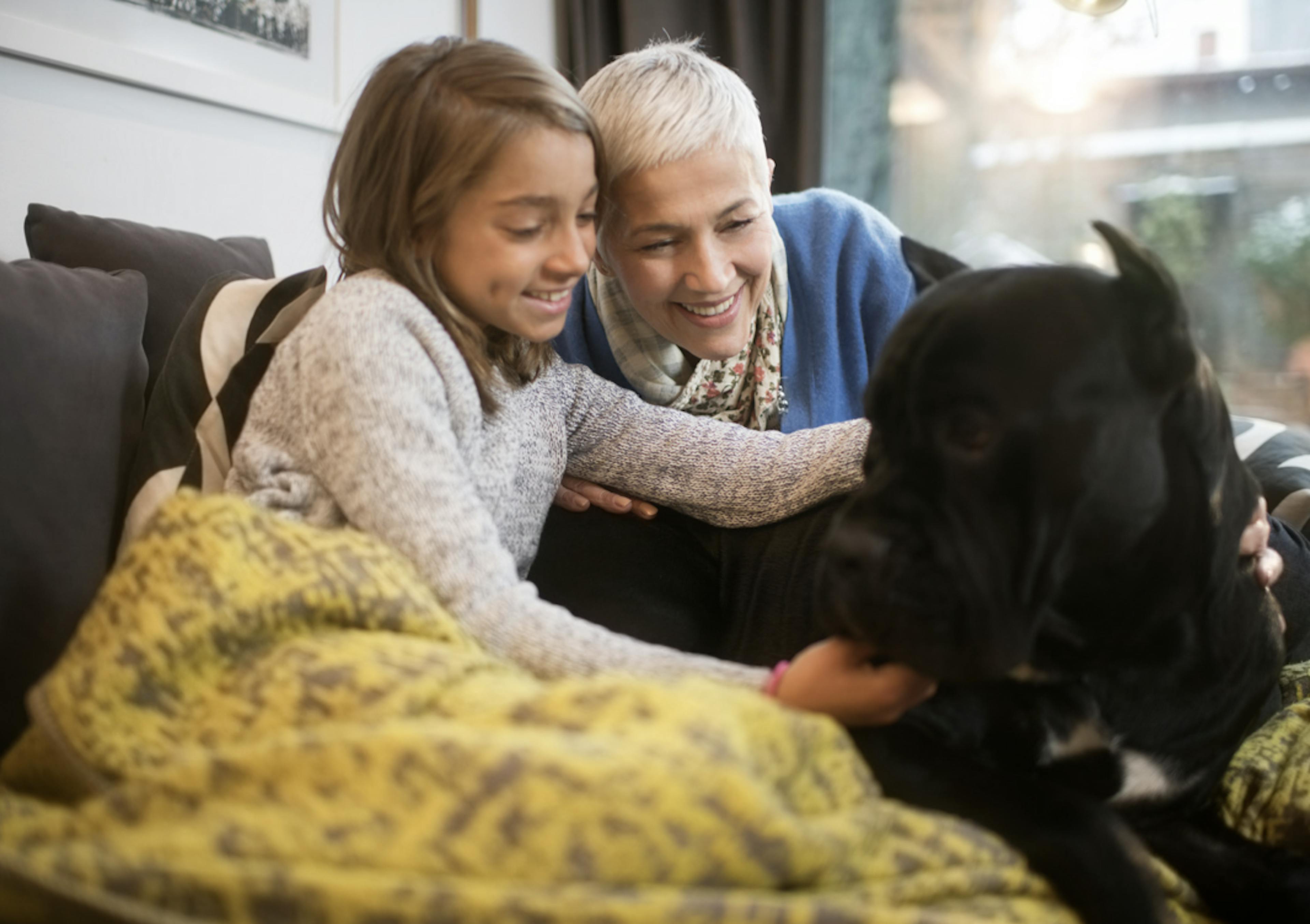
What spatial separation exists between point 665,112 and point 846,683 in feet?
2.75

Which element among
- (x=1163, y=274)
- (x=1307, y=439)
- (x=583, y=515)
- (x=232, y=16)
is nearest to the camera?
(x=1163, y=274)

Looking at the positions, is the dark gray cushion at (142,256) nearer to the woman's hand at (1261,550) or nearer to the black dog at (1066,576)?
the black dog at (1066,576)

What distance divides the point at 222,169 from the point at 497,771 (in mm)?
1781

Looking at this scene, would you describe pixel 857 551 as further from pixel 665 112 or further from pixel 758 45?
pixel 758 45

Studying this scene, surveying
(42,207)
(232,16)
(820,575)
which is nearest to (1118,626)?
(820,575)

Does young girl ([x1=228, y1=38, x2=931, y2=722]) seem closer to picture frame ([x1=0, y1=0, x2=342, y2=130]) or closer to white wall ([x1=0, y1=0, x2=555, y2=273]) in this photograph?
white wall ([x1=0, y1=0, x2=555, y2=273])

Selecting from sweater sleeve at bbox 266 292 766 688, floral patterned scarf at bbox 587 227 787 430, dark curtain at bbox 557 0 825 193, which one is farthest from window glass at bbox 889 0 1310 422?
sweater sleeve at bbox 266 292 766 688

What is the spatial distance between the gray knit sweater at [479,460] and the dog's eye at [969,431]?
268 mm

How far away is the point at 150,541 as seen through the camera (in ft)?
2.83

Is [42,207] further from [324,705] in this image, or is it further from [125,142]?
[324,705]

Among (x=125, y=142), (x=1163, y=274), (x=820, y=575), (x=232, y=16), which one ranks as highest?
(x=232, y=16)

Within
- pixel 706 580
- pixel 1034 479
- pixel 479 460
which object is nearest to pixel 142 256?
pixel 479 460

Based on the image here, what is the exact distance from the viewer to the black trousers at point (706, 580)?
1.28 meters

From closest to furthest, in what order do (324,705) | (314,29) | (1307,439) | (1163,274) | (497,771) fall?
1. (497,771)
2. (324,705)
3. (1163,274)
4. (1307,439)
5. (314,29)
